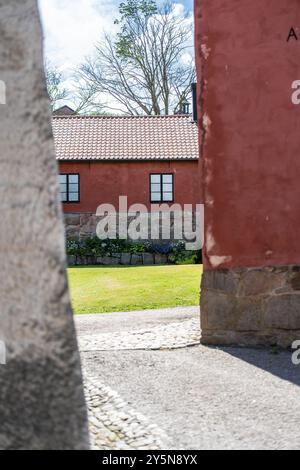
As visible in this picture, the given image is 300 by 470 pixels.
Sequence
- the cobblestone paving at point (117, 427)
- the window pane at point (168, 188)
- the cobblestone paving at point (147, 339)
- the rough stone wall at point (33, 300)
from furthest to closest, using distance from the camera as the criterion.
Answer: the window pane at point (168, 188) → the cobblestone paving at point (147, 339) → the cobblestone paving at point (117, 427) → the rough stone wall at point (33, 300)

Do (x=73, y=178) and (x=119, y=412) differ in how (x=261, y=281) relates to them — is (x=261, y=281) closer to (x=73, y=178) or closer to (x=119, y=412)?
(x=119, y=412)

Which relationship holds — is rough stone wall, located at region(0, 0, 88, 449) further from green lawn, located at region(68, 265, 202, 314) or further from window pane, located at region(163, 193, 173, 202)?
window pane, located at region(163, 193, 173, 202)

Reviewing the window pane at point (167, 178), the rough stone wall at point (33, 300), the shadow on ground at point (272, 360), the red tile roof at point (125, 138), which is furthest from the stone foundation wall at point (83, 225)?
the rough stone wall at point (33, 300)

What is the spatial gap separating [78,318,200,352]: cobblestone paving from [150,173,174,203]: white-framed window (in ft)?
45.9

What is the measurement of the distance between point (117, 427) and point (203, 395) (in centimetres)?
95

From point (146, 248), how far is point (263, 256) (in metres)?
13.4

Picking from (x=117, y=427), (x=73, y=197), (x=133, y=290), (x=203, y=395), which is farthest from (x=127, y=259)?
(x=117, y=427)

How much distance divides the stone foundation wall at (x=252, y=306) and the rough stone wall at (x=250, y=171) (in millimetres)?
11

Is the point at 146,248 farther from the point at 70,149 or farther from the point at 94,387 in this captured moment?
the point at 94,387

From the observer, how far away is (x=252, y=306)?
554 centimetres

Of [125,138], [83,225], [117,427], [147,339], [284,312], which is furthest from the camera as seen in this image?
[125,138]

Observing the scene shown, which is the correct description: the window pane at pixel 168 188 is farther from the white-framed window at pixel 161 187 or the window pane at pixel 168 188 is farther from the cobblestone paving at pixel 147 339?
the cobblestone paving at pixel 147 339

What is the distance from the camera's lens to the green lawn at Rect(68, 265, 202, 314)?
9.20m

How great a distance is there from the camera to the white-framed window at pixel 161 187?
20547mm
